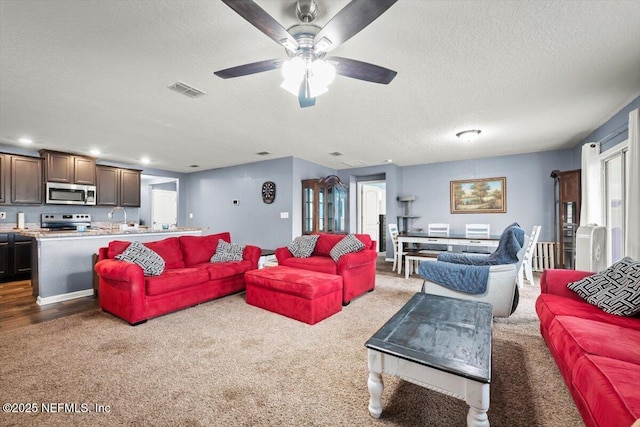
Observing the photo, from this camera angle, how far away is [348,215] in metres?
7.46

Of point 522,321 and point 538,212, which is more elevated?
point 538,212

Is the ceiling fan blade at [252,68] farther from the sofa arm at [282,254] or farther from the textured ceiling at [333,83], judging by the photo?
the sofa arm at [282,254]

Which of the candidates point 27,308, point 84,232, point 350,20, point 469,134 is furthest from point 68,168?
point 469,134

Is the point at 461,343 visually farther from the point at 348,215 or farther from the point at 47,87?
the point at 348,215

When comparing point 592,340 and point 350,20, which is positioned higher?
point 350,20

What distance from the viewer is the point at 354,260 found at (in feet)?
11.8

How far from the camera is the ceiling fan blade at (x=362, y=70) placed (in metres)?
1.79

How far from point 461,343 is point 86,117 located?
4.65 metres

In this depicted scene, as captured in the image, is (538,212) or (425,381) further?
(538,212)

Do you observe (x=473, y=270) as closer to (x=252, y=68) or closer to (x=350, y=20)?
(x=350, y=20)

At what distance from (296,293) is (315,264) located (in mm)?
883

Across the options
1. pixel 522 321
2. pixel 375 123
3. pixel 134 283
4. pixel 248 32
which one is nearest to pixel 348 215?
pixel 375 123

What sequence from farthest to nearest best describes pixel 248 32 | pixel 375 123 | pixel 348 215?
pixel 348 215 < pixel 375 123 < pixel 248 32

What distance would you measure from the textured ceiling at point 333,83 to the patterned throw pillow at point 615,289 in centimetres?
169
